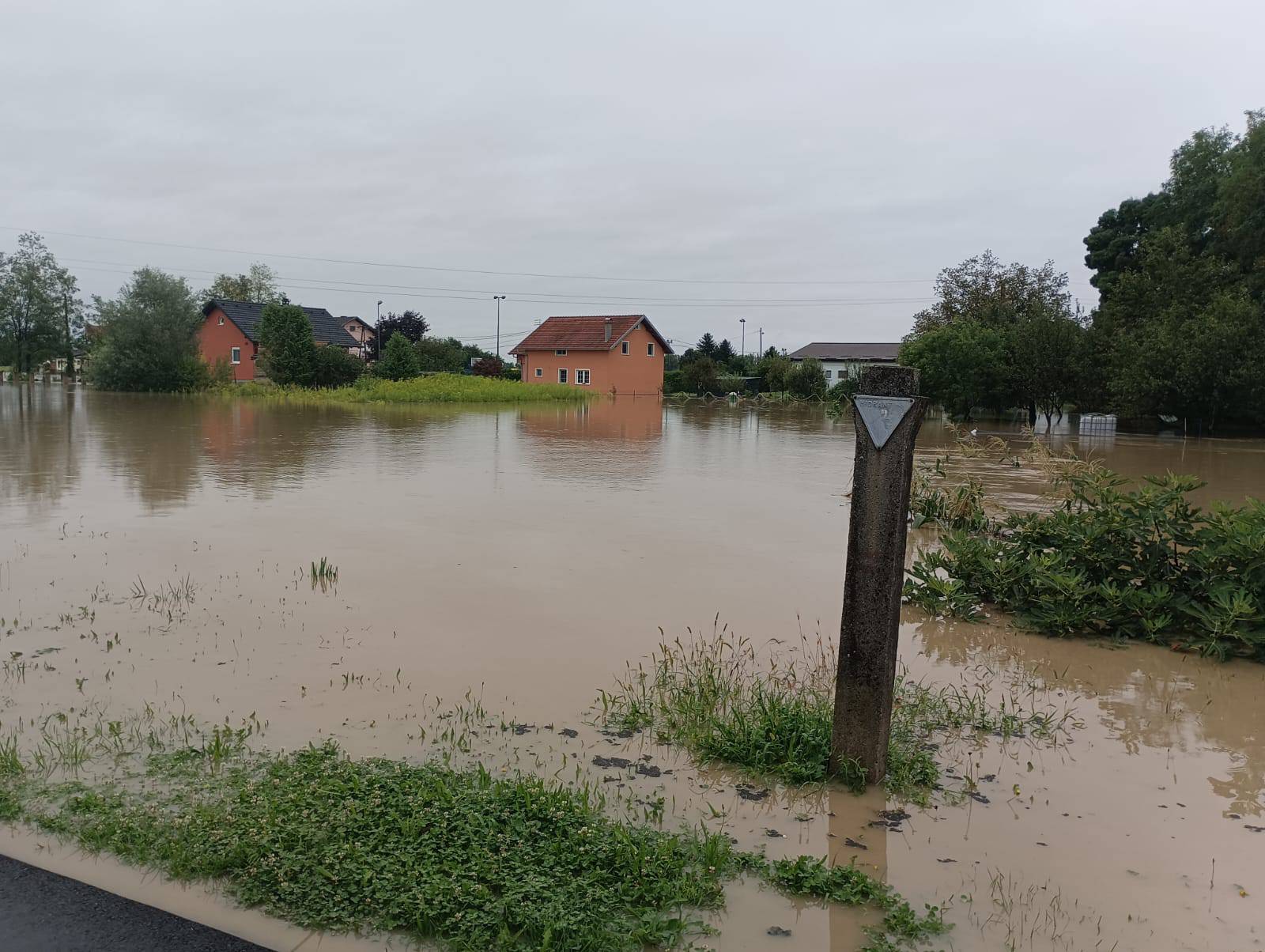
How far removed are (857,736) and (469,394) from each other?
4147 cm

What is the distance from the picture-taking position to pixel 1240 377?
2616cm

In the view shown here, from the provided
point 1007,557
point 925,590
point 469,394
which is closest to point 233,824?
point 925,590

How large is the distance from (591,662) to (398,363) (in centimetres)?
4499

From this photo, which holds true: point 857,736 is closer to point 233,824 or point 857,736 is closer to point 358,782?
point 358,782

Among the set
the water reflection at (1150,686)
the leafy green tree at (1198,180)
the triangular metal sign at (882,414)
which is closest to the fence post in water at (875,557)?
the triangular metal sign at (882,414)

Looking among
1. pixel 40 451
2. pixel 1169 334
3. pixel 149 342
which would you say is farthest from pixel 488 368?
pixel 40 451

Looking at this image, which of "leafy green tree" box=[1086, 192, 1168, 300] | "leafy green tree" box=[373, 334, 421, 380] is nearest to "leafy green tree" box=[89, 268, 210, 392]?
"leafy green tree" box=[373, 334, 421, 380]

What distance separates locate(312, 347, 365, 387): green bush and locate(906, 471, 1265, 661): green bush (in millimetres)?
44262

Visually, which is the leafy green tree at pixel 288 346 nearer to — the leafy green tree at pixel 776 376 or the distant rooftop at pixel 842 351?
the leafy green tree at pixel 776 376

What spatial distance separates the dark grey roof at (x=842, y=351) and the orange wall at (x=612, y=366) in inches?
1294

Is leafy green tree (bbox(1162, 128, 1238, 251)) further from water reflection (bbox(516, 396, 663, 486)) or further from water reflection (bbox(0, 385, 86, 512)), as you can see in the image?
water reflection (bbox(0, 385, 86, 512))

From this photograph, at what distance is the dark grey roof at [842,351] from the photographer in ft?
305

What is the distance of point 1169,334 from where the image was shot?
27547 millimetres

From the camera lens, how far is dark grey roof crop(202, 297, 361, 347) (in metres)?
59.2
